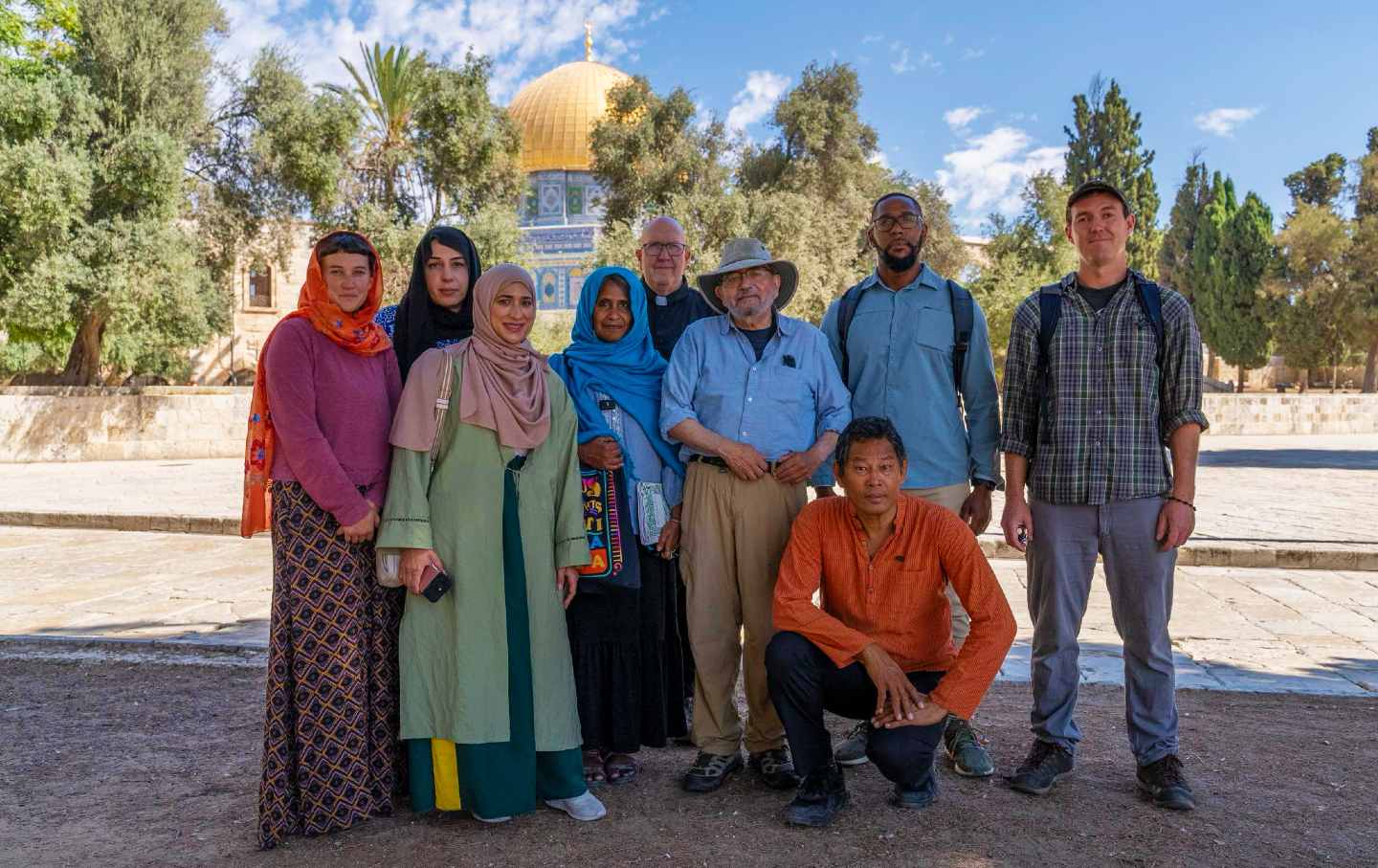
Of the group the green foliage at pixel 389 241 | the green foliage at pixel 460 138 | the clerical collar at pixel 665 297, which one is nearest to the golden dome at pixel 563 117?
the green foliage at pixel 460 138

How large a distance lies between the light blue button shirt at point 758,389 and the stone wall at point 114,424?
1584 cm

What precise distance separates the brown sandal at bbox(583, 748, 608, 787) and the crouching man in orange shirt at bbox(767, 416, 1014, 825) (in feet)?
2.19

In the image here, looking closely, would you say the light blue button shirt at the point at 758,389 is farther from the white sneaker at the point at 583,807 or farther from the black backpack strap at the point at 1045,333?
the white sneaker at the point at 583,807

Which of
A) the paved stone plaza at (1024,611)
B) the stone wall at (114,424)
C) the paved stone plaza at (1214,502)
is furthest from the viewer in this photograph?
the stone wall at (114,424)

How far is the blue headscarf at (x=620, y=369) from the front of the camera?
335 cm

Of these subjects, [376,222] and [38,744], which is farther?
[376,222]

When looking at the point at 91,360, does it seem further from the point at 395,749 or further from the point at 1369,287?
the point at 1369,287

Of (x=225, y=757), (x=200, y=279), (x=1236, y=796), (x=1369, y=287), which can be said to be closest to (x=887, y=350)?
(x=1236, y=796)

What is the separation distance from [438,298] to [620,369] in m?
0.61

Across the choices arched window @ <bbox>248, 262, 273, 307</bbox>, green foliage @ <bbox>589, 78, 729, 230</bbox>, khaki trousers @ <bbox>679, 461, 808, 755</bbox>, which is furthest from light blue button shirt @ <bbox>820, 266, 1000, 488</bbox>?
arched window @ <bbox>248, 262, 273, 307</bbox>

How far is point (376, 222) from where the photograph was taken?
788 inches

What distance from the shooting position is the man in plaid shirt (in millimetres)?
3131

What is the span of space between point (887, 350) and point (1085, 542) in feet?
2.92

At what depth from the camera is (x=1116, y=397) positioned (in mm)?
3186
